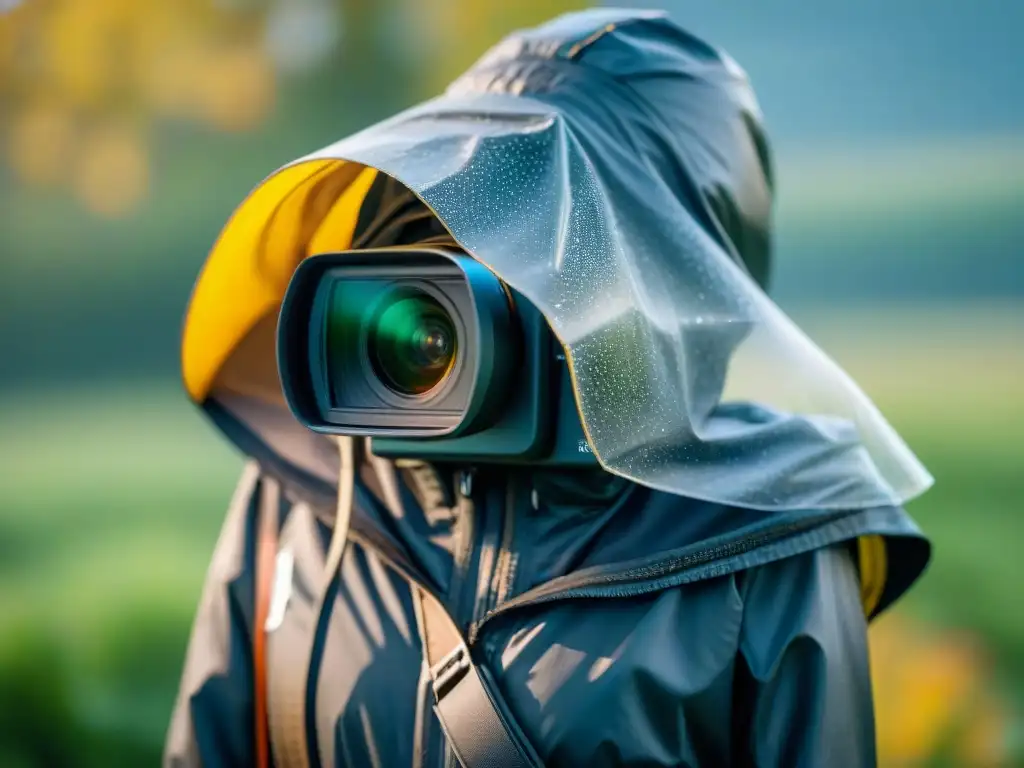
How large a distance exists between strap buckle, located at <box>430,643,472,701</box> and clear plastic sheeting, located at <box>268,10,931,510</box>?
0.23m

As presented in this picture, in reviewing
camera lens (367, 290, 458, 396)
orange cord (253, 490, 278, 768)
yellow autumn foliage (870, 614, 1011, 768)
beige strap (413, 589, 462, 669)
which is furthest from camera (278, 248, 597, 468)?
yellow autumn foliage (870, 614, 1011, 768)

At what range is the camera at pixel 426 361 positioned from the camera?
2.93 feet

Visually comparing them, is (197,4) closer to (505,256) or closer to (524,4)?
(524,4)

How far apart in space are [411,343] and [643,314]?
205mm

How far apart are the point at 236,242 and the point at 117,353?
1.69 meters

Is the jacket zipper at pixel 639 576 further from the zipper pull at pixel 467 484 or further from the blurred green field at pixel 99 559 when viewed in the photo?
the blurred green field at pixel 99 559

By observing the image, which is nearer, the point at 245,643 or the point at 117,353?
the point at 245,643

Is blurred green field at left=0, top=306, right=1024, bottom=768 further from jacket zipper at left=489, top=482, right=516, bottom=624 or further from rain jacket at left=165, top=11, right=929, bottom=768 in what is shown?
jacket zipper at left=489, top=482, right=516, bottom=624

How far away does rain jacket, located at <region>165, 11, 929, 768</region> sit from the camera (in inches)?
36.1

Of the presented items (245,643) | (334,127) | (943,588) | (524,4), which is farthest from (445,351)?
(334,127)

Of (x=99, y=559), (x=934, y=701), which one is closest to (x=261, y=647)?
(x=934, y=701)

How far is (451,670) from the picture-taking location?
95 cm

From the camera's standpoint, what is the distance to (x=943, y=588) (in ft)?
6.68

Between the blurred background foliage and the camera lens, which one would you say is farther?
the blurred background foliage
